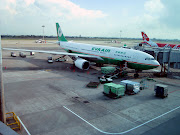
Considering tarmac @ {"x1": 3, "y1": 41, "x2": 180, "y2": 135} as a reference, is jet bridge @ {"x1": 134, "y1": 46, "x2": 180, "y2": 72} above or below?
above

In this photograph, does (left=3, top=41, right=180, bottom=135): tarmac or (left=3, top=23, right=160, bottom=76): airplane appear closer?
(left=3, top=41, right=180, bottom=135): tarmac

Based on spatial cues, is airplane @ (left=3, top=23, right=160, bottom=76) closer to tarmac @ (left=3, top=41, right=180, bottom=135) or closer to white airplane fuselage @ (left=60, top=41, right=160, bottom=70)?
white airplane fuselage @ (left=60, top=41, right=160, bottom=70)

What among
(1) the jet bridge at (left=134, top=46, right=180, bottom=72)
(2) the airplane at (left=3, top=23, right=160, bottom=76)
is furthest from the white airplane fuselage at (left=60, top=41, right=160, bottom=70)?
(1) the jet bridge at (left=134, top=46, right=180, bottom=72)

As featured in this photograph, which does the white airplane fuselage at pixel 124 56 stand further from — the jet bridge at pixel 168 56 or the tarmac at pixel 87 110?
the tarmac at pixel 87 110

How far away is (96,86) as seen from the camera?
20.8 metres

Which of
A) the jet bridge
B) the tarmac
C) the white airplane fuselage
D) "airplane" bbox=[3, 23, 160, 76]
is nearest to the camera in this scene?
the tarmac

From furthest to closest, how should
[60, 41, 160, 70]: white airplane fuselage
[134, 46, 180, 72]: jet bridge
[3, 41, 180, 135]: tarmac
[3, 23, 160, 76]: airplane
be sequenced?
1. [134, 46, 180, 72]: jet bridge
2. [3, 23, 160, 76]: airplane
3. [60, 41, 160, 70]: white airplane fuselage
4. [3, 41, 180, 135]: tarmac

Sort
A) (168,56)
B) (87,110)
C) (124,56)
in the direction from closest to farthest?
(87,110), (124,56), (168,56)

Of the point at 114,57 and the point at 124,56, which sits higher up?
the point at 124,56

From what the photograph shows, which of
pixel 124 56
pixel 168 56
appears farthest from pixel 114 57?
pixel 168 56

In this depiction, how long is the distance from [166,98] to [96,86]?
833cm

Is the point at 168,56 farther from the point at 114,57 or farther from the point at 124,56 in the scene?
the point at 114,57

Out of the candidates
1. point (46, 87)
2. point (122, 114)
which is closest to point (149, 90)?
point (122, 114)

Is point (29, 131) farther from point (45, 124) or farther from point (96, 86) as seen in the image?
point (96, 86)
